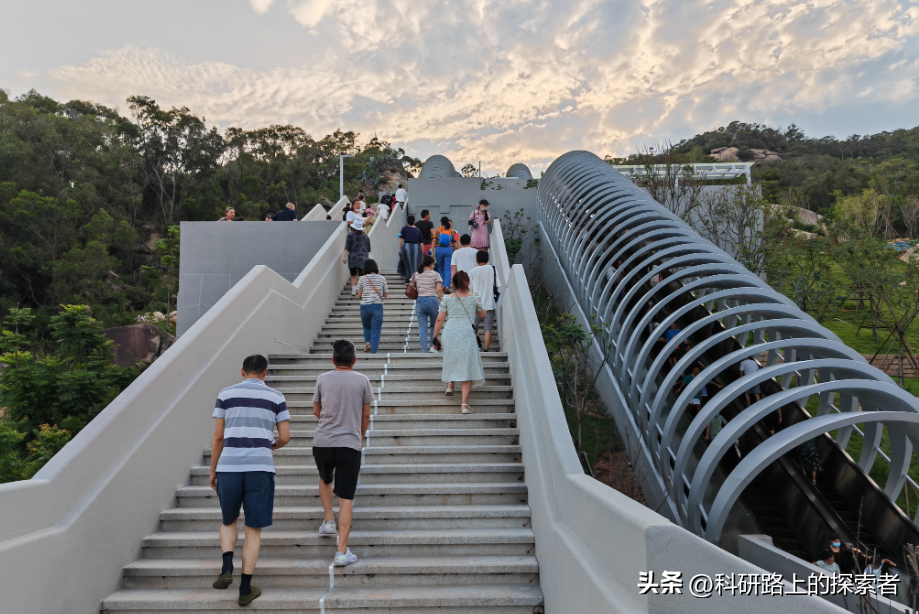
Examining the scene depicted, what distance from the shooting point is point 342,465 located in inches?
182

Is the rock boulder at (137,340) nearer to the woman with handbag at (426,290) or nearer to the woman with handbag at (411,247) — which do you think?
the woman with handbag at (411,247)

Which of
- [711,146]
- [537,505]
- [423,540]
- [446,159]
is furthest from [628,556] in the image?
[711,146]

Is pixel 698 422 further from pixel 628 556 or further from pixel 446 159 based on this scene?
pixel 446 159

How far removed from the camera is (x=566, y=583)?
396 cm

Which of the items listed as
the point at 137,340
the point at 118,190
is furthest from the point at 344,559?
the point at 118,190

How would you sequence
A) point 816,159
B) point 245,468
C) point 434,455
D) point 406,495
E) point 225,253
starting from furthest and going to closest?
point 816,159
point 225,253
point 434,455
point 406,495
point 245,468

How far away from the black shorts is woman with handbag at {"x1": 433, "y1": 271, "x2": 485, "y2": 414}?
212cm

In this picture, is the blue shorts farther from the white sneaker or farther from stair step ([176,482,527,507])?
stair step ([176,482,527,507])

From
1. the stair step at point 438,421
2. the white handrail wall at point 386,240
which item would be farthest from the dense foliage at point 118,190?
the stair step at point 438,421

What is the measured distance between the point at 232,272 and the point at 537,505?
10376mm

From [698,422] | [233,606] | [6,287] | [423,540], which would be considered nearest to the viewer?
[233,606]

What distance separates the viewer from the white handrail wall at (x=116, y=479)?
3984mm

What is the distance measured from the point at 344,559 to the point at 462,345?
2.66 meters

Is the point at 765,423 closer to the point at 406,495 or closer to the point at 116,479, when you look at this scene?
the point at 406,495
